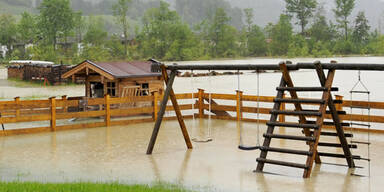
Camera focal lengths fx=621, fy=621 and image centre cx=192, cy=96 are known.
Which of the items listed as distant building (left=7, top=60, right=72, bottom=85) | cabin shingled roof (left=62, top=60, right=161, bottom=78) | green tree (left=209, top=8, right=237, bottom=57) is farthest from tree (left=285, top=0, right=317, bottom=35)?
cabin shingled roof (left=62, top=60, right=161, bottom=78)

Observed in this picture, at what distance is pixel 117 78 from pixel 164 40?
233 feet

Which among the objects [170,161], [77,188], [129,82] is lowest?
[170,161]

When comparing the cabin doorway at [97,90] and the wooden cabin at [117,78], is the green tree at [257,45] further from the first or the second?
the cabin doorway at [97,90]

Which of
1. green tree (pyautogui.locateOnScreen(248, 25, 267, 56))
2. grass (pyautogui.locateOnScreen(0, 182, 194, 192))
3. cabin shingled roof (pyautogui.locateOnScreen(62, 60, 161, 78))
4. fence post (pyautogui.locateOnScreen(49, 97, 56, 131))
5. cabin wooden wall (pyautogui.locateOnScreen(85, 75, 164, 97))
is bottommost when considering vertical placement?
grass (pyautogui.locateOnScreen(0, 182, 194, 192))

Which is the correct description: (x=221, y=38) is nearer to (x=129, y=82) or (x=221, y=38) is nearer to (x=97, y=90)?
(x=97, y=90)

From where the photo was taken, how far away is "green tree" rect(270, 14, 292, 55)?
302 feet

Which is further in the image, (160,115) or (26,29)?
(26,29)

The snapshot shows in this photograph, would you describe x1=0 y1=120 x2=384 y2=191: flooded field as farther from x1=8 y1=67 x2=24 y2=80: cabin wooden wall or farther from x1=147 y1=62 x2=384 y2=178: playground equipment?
x1=8 y1=67 x2=24 y2=80: cabin wooden wall

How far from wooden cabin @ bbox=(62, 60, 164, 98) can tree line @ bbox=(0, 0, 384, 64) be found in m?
52.8

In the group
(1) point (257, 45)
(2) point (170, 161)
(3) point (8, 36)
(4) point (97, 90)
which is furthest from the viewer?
(1) point (257, 45)

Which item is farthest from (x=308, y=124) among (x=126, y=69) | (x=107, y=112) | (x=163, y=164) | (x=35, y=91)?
(x=35, y=91)

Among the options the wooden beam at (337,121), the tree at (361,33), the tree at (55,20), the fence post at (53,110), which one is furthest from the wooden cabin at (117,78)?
the tree at (361,33)

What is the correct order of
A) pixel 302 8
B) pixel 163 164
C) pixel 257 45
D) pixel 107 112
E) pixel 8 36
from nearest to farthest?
pixel 163 164, pixel 107 112, pixel 8 36, pixel 257 45, pixel 302 8

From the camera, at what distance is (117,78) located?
826 inches
